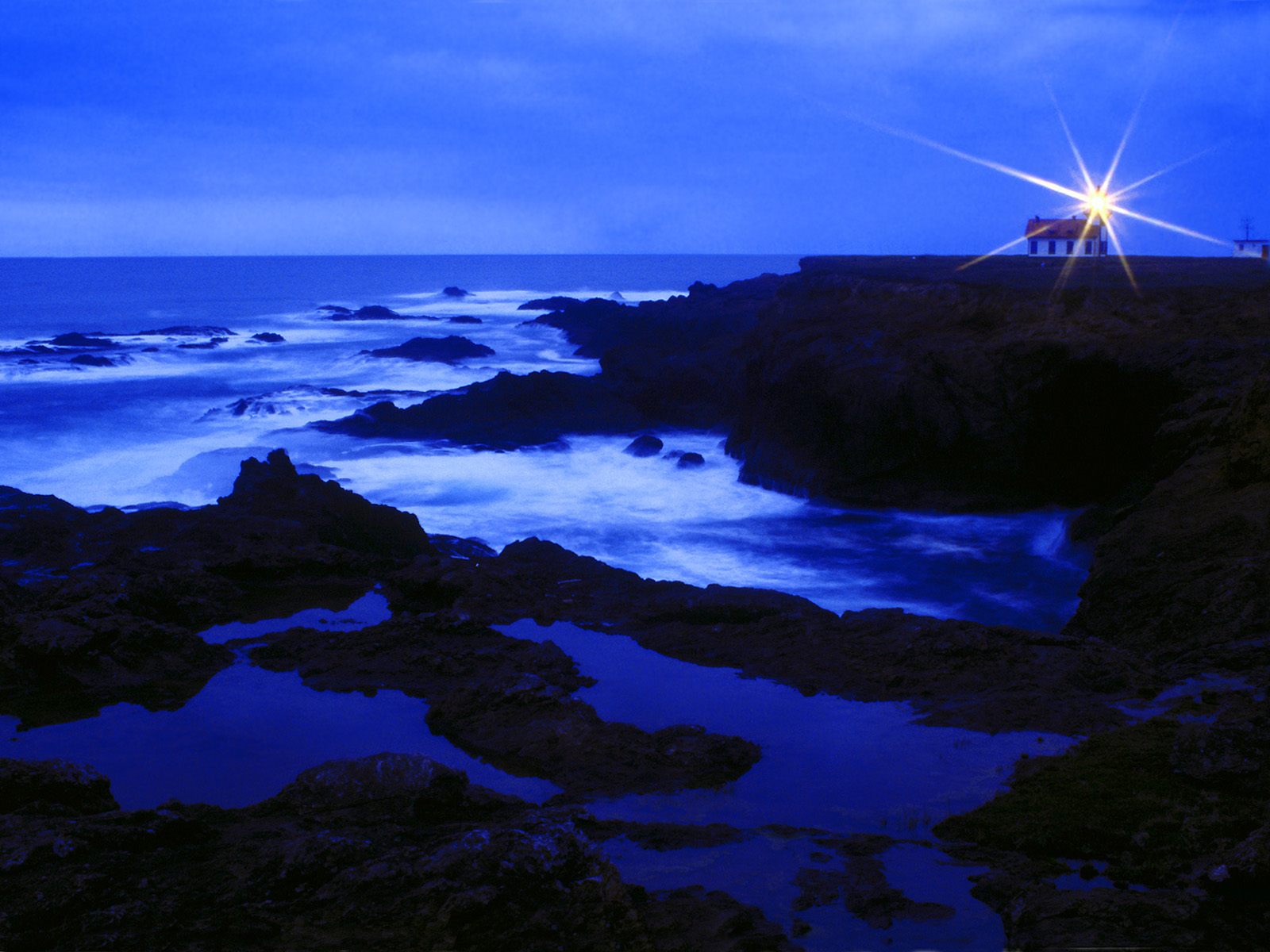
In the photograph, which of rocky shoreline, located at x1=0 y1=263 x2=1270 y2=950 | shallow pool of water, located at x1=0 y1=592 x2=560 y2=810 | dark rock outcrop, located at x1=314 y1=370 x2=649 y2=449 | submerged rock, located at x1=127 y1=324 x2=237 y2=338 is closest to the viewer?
rocky shoreline, located at x1=0 y1=263 x2=1270 y2=950

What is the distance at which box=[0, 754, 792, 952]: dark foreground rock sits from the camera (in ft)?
13.5

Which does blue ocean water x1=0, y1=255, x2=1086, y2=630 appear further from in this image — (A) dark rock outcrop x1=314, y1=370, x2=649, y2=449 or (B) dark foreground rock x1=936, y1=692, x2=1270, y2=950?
(B) dark foreground rock x1=936, y1=692, x2=1270, y2=950

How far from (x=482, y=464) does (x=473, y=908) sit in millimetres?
19236

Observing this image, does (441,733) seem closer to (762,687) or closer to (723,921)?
(762,687)

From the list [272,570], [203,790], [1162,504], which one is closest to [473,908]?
[203,790]

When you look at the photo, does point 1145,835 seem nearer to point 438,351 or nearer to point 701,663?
point 701,663

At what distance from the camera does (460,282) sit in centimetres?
13500

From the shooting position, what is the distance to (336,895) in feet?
14.4

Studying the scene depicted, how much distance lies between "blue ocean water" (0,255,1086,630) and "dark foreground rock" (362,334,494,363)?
0.92m

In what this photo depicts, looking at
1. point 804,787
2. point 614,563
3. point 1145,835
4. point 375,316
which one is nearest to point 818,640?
point 804,787

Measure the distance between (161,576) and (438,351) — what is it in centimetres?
3654

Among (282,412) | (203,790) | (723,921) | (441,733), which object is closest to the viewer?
(723,921)

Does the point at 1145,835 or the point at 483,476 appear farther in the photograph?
the point at 483,476

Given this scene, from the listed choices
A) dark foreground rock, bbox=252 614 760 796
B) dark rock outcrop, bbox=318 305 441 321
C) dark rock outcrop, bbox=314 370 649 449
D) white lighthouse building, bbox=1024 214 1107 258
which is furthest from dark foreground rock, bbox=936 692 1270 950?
dark rock outcrop, bbox=318 305 441 321
